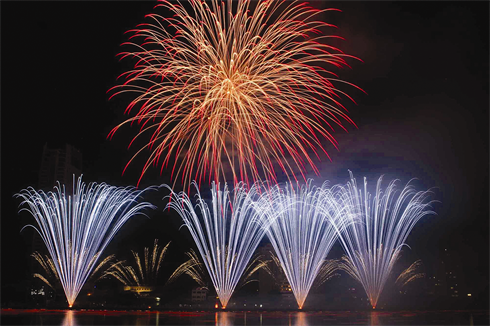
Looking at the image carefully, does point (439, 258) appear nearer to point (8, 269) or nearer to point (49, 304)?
point (49, 304)

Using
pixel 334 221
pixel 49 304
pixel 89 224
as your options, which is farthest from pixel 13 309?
pixel 334 221

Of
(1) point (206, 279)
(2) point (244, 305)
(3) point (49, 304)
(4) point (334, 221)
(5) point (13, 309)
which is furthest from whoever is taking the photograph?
(1) point (206, 279)

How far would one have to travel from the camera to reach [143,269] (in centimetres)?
7175

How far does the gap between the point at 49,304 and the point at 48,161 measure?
84.1 meters

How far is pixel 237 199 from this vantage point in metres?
33.3

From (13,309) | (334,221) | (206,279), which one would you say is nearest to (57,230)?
(13,309)

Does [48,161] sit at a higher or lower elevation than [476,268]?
higher

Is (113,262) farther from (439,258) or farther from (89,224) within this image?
(439,258)

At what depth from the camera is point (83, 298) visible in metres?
49.2

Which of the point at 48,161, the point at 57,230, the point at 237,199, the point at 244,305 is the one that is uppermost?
the point at 48,161

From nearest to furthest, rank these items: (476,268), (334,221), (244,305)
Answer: (334,221)
(244,305)
(476,268)

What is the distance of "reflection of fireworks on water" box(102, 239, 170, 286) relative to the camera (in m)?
67.8

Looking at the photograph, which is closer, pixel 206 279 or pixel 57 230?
pixel 57 230

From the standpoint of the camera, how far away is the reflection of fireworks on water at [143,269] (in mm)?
67812
